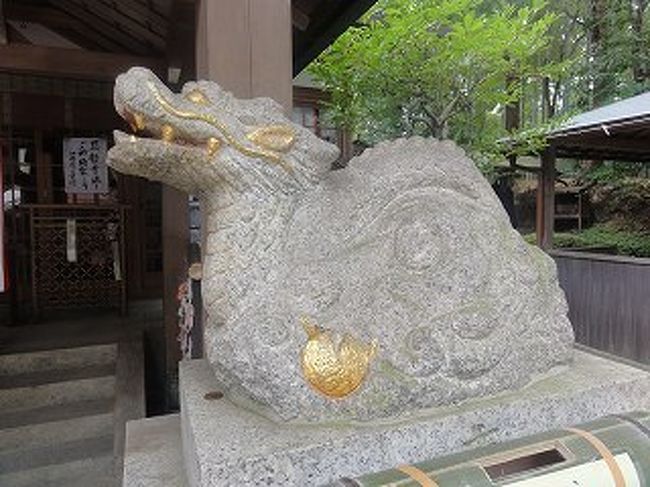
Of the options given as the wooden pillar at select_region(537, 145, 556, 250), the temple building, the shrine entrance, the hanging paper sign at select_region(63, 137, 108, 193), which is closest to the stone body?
the temple building

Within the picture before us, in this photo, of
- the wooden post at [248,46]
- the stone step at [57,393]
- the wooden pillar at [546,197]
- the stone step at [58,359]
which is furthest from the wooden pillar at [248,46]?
the wooden pillar at [546,197]

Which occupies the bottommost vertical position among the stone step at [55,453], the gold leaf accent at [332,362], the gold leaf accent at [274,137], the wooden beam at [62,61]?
the stone step at [55,453]

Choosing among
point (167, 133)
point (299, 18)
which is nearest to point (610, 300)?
point (299, 18)

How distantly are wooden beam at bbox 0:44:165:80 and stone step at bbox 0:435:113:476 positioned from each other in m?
2.93

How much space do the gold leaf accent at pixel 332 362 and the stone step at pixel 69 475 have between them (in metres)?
2.46

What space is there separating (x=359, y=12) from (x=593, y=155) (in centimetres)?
604

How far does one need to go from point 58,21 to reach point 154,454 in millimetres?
4953

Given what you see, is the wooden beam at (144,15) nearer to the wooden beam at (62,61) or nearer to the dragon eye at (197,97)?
the wooden beam at (62,61)

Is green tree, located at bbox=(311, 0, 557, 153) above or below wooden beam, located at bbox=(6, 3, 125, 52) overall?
below

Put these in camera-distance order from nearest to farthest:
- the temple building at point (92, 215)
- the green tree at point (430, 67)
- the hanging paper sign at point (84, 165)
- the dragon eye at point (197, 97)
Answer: the dragon eye at point (197, 97), the temple building at point (92, 215), the green tree at point (430, 67), the hanging paper sign at point (84, 165)

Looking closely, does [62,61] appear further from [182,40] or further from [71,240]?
[71,240]

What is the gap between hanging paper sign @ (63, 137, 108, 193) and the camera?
6035 mm

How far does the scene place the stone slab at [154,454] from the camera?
1.99m

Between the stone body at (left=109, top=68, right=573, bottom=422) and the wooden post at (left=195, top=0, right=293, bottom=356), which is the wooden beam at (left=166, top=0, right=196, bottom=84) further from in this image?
the stone body at (left=109, top=68, right=573, bottom=422)
